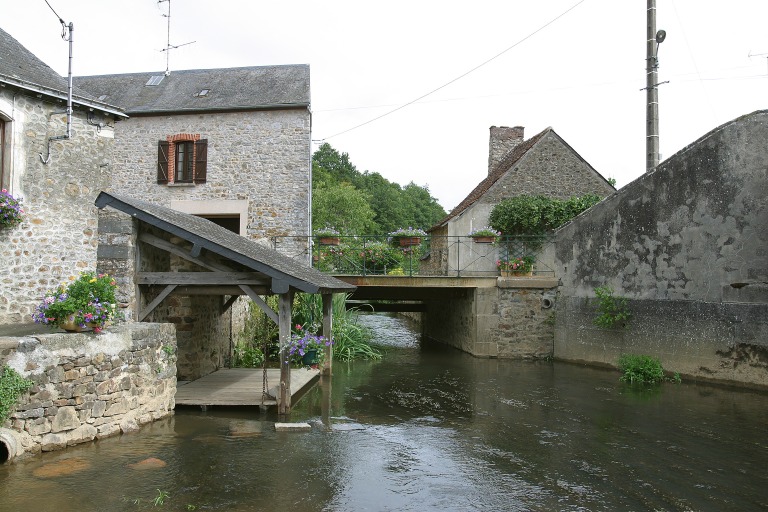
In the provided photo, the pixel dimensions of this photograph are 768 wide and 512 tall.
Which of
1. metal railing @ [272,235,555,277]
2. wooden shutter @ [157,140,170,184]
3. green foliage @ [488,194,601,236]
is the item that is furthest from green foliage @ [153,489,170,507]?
wooden shutter @ [157,140,170,184]

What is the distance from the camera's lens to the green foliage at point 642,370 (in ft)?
37.9

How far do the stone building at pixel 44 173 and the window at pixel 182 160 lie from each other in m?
4.68

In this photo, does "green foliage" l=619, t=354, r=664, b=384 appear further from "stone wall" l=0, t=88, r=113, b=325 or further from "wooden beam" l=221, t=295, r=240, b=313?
"stone wall" l=0, t=88, r=113, b=325

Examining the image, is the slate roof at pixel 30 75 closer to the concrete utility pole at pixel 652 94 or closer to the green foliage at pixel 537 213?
the green foliage at pixel 537 213

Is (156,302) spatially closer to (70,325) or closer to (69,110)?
(70,325)

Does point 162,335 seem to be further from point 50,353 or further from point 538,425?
point 538,425

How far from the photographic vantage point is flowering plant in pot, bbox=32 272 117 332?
6.35m

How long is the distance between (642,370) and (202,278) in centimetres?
834

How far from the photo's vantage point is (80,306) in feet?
20.9

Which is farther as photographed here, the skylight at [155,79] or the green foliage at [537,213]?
the skylight at [155,79]

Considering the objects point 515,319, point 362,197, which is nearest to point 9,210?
point 515,319

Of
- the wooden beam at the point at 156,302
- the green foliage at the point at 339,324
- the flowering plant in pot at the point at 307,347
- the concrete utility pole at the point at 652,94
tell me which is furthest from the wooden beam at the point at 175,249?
the concrete utility pole at the point at 652,94

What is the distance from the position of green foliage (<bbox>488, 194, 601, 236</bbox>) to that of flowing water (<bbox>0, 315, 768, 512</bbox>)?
6.59 m

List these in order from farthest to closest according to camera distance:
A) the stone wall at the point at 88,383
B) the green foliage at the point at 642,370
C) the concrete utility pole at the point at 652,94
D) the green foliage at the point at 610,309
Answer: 1. the concrete utility pole at the point at 652,94
2. the green foliage at the point at 610,309
3. the green foliage at the point at 642,370
4. the stone wall at the point at 88,383
